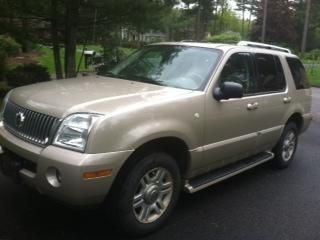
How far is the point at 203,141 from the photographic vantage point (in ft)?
15.3

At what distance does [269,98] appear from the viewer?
227 inches

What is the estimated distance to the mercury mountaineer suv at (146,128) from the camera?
146 inches

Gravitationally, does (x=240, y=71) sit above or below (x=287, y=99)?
above

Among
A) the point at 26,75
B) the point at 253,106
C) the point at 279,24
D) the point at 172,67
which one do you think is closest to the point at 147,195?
the point at 172,67

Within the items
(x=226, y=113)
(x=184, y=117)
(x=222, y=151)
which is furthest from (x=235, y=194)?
(x=184, y=117)

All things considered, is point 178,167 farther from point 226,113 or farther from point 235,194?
point 235,194

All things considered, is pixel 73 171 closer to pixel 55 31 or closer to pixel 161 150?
pixel 161 150

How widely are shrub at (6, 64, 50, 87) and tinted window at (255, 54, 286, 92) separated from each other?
7.98 meters

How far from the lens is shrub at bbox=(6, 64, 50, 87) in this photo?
40.5 feet

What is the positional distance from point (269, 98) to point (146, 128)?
2.31m

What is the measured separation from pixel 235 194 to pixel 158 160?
1584mm

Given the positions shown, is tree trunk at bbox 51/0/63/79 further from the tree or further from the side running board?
the tree

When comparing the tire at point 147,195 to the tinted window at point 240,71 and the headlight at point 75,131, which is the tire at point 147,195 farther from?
the tinted window at point 240,71

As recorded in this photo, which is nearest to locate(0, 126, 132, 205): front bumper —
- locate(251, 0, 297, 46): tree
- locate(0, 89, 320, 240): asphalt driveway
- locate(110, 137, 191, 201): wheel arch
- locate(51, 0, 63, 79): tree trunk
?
locate(110, 137, 191, 201): wheel arch
